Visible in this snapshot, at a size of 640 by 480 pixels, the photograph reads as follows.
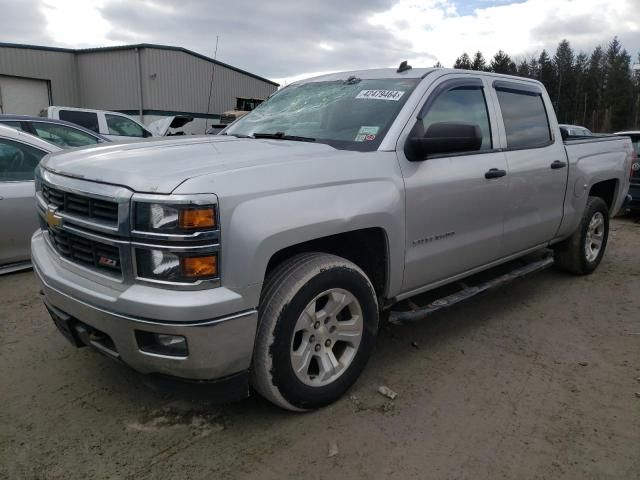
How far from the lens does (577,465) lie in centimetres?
243

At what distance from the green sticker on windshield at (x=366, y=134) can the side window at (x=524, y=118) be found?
1.38 meters

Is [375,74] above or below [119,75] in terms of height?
below

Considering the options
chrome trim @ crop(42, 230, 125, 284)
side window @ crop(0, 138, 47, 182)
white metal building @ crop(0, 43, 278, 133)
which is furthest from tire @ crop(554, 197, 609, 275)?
white metal building @ crop(0, 43, 278, 133)

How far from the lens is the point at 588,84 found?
66.7 meters

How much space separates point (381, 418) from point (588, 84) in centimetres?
7566

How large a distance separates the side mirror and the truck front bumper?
4.62 ft

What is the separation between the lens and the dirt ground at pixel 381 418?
240 centimetres

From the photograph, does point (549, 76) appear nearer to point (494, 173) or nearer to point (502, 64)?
point (502, 64)

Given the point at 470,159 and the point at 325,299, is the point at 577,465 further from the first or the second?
the point at 470,159

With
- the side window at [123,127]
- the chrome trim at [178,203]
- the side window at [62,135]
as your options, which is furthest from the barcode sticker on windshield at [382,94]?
the side window at [123,127]

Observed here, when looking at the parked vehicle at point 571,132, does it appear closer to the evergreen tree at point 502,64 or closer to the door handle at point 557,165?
the door handle at point 557,165

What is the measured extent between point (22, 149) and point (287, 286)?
3.99 metres

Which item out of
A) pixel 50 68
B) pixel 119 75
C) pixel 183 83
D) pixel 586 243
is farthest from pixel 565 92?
pixel 586 243

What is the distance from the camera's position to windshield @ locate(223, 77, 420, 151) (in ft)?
10.3
